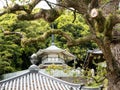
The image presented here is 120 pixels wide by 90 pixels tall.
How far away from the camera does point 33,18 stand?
618 cm

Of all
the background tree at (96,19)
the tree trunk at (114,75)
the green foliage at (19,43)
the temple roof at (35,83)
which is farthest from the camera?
the green foliage at (19,43)

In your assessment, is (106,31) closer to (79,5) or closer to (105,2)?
(79,5)

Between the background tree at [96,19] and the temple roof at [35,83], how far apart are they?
13.2ft

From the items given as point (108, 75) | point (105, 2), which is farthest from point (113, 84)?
point (105, 2)

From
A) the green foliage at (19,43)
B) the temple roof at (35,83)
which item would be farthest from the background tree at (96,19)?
the green foliage at (19,43)

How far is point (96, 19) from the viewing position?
464 centimetres

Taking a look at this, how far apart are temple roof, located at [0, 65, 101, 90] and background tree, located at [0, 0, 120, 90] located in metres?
4.04

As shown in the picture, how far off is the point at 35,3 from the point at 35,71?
5.39 metres

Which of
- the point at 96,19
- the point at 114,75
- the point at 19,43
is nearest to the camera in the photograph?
the point at 96,19

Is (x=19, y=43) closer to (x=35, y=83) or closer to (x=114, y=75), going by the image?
(x=35, y=83)

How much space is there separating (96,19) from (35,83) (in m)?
6.20

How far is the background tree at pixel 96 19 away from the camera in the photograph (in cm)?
470

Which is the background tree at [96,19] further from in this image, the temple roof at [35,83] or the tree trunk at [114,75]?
the temple roof at [35,83]

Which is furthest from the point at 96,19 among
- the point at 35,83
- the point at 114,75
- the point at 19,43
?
the point at 19,43
